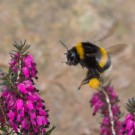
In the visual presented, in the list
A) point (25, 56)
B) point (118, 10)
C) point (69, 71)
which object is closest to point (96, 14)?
point (118, 10)

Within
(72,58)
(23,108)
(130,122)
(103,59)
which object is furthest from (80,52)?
(23,108)

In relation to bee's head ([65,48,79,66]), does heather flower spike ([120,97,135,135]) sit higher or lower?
lower

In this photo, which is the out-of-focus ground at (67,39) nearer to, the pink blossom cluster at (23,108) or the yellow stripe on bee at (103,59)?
the yellow stripe on bee at (103,59)

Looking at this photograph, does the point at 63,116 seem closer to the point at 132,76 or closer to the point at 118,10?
the point at 132,76

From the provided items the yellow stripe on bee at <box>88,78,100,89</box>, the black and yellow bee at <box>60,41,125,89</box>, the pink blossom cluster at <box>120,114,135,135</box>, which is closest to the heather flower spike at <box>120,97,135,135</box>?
the pink blossom cluster at <box>120,114,135,135</box>

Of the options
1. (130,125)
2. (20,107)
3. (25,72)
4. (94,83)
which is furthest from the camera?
(94,83)

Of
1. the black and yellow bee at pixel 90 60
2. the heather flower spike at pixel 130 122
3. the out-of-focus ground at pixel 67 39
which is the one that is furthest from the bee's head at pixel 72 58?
the out-of-focus ground at pixel 67 39

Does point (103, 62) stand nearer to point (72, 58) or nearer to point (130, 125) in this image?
point (72, 58)

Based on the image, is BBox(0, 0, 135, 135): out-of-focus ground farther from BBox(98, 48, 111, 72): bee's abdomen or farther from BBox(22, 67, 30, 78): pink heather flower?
BBox(22, 67, 30, 78): pink heather flower
